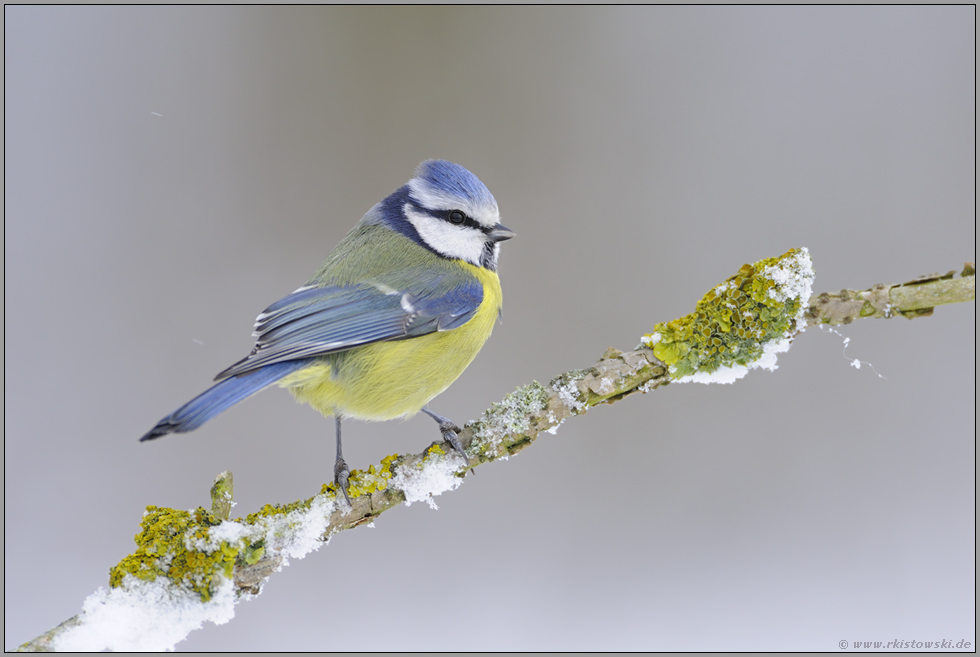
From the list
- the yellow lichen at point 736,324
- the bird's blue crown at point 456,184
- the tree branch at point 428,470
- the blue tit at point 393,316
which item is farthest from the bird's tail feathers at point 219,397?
the yellow lichen at point 736,324

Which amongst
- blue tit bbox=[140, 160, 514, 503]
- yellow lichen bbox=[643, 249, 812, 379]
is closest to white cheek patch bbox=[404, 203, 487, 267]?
blue tit bbox=[140, 160, 514, 503]

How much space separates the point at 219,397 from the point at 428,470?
1.62 feet

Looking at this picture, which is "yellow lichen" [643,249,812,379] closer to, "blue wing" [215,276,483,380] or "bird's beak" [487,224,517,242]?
"blue wing" [215,276,483,380]

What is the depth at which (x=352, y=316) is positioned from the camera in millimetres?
1783

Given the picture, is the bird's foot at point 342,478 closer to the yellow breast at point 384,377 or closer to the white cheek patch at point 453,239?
the yellow breast at point 384,377

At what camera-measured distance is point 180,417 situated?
1.30m

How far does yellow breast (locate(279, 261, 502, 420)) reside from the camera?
1.72 metres

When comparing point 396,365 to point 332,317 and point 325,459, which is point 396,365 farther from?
point 325,459

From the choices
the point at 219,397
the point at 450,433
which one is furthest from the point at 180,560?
the point at 450,433

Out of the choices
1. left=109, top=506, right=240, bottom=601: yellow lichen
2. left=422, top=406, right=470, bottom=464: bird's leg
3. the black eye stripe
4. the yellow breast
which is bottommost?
left=109, top=506, right=240, bottom=601: yellow lichen

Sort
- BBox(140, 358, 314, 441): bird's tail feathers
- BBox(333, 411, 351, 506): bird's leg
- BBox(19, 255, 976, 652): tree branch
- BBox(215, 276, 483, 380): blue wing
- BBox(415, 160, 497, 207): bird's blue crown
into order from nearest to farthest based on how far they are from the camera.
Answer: BBox(19, 255, 976, 652): tree branch → BBox(140, 358, 314, 441): bird's tail feathers → BBox(333, 411, 351, 506): bird's leg → BBox(215, 276, 483, 380): blue wing → BBox(415, 160, 497, 207): bird's blue crown

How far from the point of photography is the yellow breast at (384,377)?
5.66 ft

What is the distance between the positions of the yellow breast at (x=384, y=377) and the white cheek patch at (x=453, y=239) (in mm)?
331

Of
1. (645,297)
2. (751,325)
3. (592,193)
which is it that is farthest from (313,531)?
(592,193)
